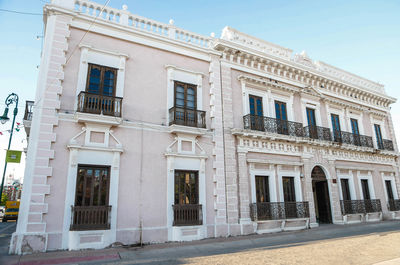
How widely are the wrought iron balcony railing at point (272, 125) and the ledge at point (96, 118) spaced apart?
20.2 feet

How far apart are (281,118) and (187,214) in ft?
24.7

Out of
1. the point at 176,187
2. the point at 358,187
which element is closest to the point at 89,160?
the point at 176,187

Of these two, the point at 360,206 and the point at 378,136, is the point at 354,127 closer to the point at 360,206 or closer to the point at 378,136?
the point at 378,136

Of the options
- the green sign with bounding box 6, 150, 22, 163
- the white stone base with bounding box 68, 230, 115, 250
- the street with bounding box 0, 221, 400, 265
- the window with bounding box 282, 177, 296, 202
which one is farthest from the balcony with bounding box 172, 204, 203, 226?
the green sign with bounding box 6, 150, 22, 163

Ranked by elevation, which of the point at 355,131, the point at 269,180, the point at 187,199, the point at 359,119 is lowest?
the point at 187,199

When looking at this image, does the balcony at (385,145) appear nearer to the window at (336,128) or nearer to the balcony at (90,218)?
the window at (336,128)

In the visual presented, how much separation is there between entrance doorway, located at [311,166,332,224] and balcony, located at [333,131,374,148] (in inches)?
106

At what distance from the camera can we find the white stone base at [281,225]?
39.4ft

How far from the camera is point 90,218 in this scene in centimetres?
892

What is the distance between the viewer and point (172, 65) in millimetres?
11797

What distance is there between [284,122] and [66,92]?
1049 cm

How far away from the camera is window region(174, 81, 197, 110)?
38.8 ft

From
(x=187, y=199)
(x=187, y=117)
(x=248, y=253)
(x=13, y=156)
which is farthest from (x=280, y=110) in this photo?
(x=13, y=156)

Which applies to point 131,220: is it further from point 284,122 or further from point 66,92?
point 284,122
